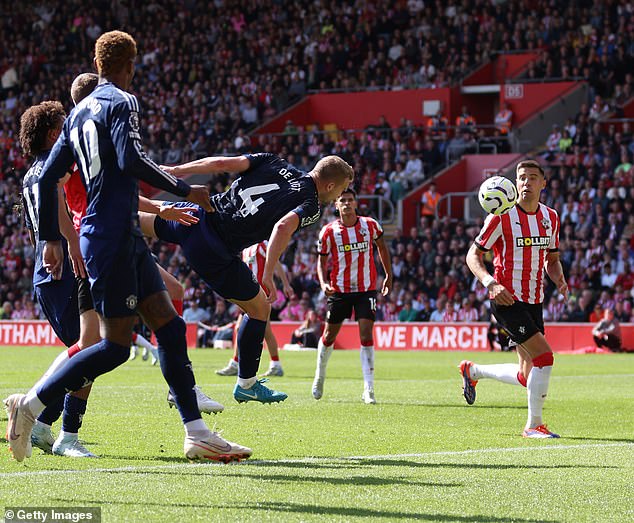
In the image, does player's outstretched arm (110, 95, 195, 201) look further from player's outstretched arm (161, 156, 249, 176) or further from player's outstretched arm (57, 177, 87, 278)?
player's outstretched arm (161, 156, 249, 176)

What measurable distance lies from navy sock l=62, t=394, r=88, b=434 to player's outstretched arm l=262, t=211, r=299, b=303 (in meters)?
2.05

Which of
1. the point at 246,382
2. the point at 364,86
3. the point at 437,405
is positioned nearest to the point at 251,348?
the point at 246,382

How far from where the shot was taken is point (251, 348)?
927 cm

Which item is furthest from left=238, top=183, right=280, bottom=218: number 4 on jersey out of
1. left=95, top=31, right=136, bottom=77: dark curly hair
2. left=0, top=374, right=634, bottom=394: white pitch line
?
left=0, top=374, right=634, bottom=394: white pitch line

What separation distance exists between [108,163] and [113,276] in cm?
64

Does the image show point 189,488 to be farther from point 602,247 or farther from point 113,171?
point 602,247

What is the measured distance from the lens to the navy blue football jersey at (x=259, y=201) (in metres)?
8.81

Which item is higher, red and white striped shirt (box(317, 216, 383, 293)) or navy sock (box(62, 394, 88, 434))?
red and white striped shirt (box(317, 216, 383, 293))

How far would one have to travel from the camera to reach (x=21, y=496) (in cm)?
605

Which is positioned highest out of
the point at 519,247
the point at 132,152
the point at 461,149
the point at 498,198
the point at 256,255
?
the point at 461,149

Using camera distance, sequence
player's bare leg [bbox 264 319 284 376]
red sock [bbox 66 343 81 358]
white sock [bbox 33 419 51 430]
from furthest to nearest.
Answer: player's bare leg [bbox 264 319 284 376] → white sock [bbox 33 419 51 430] → red sock [bbox 66 343 81 358]

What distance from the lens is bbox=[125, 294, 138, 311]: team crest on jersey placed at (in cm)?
677

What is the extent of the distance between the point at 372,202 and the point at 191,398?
92.2 feet

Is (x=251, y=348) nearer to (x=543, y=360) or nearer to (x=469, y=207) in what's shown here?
(x=543, y=360)
